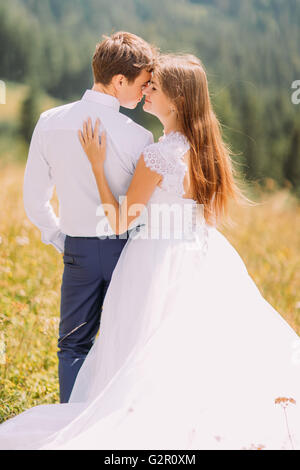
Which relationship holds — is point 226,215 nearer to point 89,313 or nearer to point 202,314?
point 202,314

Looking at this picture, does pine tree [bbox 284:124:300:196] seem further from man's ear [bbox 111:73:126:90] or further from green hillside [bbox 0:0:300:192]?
man's ear [bbox 111:73:126:90]

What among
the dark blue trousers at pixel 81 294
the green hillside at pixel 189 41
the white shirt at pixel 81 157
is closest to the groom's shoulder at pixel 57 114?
the white shirt at pixel 81 157

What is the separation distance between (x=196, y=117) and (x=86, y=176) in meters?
0.49

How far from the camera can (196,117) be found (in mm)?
2107

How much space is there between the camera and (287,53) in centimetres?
1848

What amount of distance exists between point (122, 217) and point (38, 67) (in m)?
18.2

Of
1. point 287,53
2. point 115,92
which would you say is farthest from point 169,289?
point 287,53

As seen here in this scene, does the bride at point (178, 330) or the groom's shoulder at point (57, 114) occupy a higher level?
the groom's shoulder at point (57, 114)

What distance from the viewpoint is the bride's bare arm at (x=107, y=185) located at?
80.1 inches

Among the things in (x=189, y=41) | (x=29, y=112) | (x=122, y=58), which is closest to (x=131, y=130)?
(x=122, y=58)

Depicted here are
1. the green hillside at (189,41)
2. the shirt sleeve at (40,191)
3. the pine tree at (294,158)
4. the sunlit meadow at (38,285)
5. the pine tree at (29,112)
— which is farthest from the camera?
the green hillside at (189,41)

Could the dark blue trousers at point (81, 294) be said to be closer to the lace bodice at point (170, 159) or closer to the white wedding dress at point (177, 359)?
the white wedding dress at point (177, 359)

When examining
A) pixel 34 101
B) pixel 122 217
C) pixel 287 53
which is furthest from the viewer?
pixel 287 53

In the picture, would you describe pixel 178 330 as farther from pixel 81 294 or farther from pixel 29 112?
pixel 29 112
